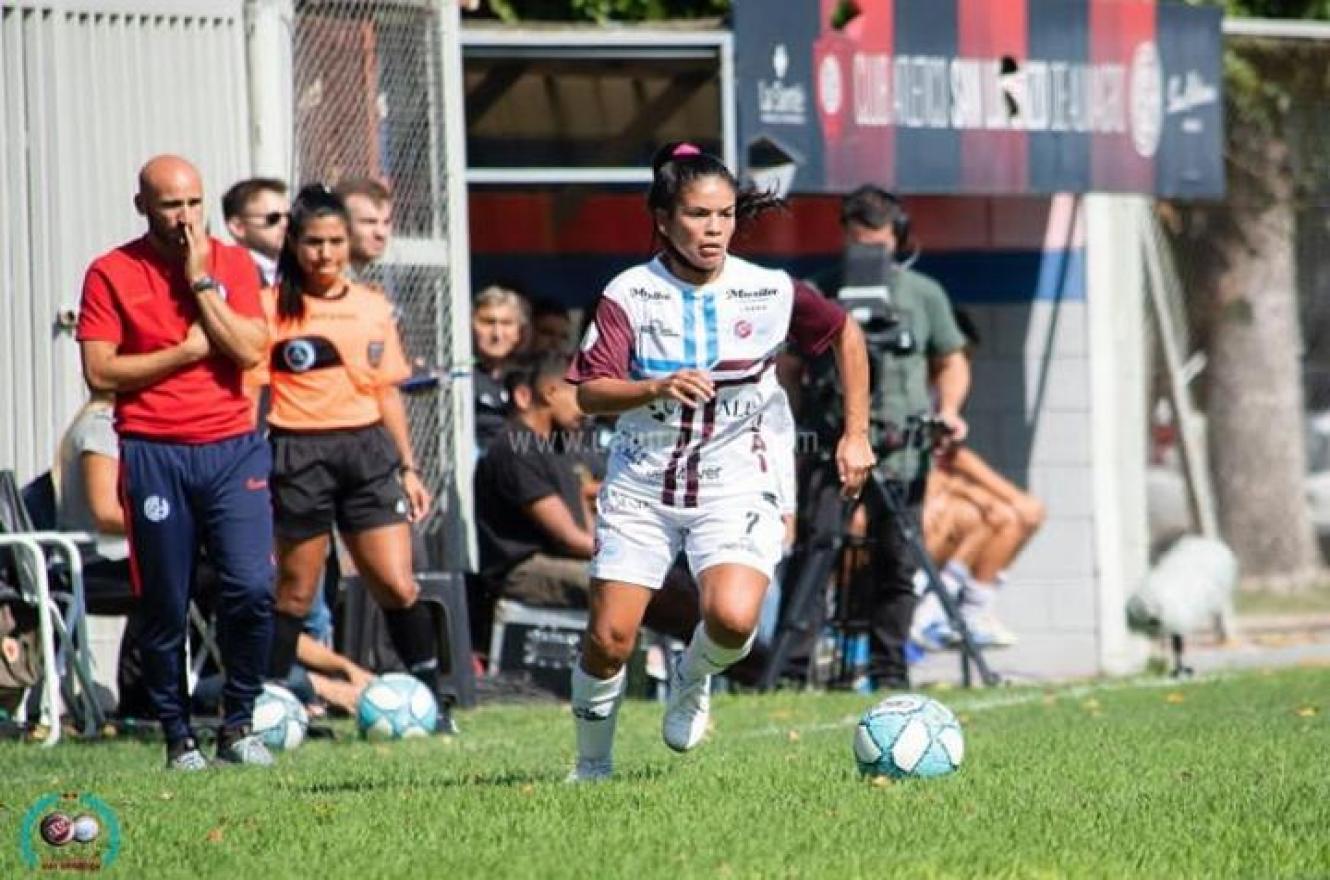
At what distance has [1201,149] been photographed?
650 inches

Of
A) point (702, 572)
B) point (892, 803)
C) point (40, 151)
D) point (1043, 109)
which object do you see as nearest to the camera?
point (892, 803)

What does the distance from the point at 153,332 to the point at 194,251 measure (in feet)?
1.13

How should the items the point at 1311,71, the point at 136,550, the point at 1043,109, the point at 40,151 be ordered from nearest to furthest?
the point at 136,550, the point at 40,151, the point at 1043,109, the point at 1311,71

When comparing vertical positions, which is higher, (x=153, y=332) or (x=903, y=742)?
(x=153, y=332)

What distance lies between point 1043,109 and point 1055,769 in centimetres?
758

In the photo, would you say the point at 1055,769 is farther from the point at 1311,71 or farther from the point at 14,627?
the point at 1311,71

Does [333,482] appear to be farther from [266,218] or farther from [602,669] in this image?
[602,669]

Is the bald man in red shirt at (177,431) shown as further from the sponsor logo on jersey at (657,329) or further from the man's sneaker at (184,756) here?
the sponsor logo on jersey at (657,329)

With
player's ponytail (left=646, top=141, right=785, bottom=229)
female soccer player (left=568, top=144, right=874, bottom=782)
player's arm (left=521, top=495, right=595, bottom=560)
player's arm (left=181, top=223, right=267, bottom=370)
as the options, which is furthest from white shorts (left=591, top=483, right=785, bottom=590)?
player's arm (left=521, top=495, right=595, bottom=560)

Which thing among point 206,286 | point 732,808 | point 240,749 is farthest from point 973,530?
point 732,808

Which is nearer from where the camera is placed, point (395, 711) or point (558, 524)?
point (395, 711)

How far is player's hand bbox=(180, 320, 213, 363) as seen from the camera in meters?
9.88

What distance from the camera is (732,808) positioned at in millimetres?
7922

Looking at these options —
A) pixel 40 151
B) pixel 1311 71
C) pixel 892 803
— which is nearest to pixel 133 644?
pixel 40 151
